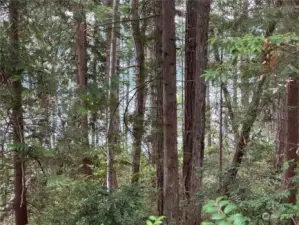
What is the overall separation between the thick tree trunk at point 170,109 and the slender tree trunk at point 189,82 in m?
0.99

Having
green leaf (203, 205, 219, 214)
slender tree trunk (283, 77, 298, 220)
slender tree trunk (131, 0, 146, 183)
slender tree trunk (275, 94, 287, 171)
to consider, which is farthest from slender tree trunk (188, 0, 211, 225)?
green leaf (203, 205, 219, 214)

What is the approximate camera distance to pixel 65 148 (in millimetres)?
6754

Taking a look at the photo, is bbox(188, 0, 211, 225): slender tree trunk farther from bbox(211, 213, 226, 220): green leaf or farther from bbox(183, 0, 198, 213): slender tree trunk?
bbox(211, 213, 226, 220): green leaf

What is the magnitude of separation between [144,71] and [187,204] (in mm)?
3139

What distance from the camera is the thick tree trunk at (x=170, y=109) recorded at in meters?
5.23

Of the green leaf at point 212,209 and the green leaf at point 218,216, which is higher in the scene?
the green leaf at point 212,209

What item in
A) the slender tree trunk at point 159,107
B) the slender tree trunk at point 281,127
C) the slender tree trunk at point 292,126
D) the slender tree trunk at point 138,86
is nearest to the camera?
the slender tree trunk at point 292,126

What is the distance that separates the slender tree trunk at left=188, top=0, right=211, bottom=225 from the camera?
19.2ft

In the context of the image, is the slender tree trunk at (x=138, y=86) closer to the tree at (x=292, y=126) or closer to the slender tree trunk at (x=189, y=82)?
the slender tree trunk at (x=189, y=82)

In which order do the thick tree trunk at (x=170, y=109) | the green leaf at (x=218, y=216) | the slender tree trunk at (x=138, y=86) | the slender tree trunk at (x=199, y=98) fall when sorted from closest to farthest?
the green leaf at (x=218, y=216)
the thick tree trunk at (x=170, y=109)
the slender tree trunk at (x=199, y=98)
the slender tree trunk at (x=138, y=86)

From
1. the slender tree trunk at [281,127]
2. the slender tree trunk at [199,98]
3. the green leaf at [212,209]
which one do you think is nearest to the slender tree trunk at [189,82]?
the slender tree trunk at [199,98]

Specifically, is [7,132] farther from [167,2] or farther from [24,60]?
[167,2]

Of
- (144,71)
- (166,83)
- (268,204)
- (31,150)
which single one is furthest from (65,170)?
(268,204)

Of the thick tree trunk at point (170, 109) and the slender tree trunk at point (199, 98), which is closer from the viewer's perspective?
the thick tree trunk at point (170, 109)
